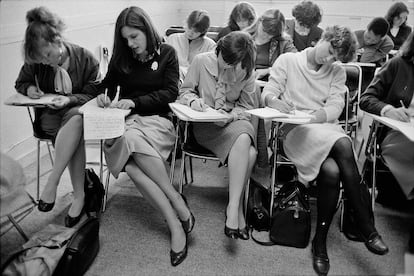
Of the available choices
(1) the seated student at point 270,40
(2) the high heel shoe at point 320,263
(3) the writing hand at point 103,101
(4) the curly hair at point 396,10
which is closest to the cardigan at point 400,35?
(4) the curly hair at point 396,10

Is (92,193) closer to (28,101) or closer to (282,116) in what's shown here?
(28,101)

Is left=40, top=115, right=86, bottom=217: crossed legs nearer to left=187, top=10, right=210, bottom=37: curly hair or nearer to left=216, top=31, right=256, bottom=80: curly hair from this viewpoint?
left=216, top=31, right=256, bottom=80: curly hair

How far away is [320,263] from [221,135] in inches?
32.1

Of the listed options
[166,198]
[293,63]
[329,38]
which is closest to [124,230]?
[166,198]

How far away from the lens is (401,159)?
1898 millimetres

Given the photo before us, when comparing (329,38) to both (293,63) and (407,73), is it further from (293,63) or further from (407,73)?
(407,73)

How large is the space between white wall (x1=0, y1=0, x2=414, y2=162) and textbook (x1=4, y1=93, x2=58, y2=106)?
54 cm

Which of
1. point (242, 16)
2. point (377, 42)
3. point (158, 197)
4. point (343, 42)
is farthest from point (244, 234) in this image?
point (377, 42)

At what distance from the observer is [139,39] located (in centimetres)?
195

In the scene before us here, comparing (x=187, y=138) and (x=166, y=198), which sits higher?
(x=187, y=138)

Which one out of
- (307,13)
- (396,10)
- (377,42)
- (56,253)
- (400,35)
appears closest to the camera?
(56,253)

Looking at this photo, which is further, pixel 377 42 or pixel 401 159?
pixel 377 42

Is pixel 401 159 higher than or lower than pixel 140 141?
lower

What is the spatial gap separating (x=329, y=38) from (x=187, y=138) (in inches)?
38.2
